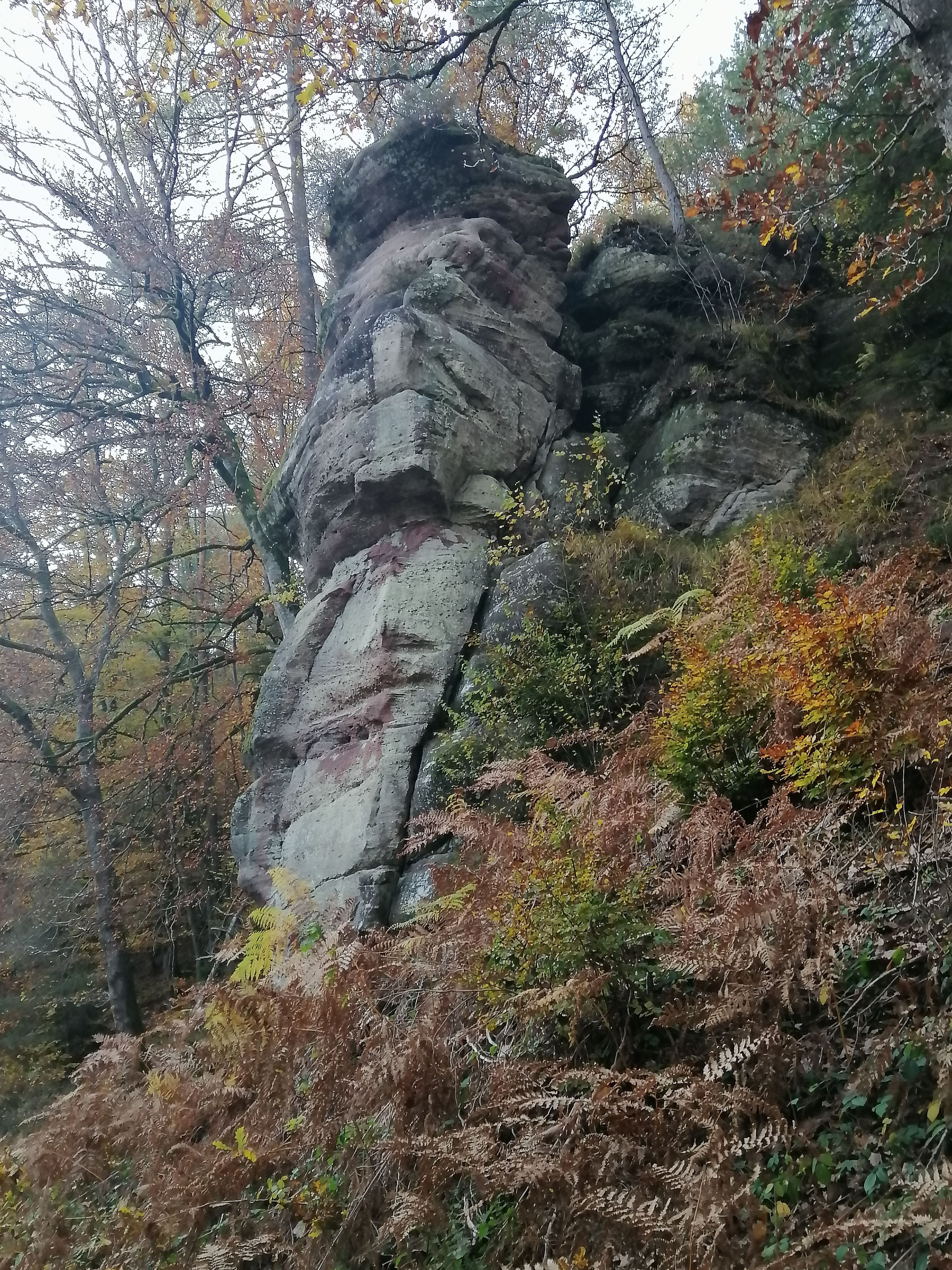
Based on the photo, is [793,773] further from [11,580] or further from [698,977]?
[11,580]

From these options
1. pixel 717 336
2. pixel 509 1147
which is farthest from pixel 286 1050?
pixel 717 336

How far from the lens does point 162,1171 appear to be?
3926mm

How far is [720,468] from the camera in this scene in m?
8.31

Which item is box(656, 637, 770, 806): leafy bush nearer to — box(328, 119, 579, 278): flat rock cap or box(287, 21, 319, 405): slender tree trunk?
box(328, 119, 579, 278): flat rock cap

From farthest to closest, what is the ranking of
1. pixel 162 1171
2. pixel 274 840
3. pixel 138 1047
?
1. pixel 274 840
2. pixel 138 1047
3. pixel 162 1171

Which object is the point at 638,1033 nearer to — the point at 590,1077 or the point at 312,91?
the point at 590,1077

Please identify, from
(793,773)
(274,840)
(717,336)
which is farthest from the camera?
(717,336)

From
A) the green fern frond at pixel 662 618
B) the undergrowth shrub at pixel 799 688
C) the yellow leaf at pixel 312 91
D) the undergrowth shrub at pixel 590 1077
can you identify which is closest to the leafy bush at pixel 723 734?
the undergrowth shrub at pixel 799 688

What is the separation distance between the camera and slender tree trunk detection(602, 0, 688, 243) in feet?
33.8

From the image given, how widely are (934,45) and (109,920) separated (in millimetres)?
11697

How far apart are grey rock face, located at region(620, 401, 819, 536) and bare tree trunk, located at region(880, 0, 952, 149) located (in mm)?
3688

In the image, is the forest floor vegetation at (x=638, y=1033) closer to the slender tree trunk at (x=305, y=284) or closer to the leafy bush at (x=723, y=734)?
the leafy bush at (x=723, y=734)

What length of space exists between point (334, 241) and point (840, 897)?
11214mm

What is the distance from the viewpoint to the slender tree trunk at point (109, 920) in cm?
1044
